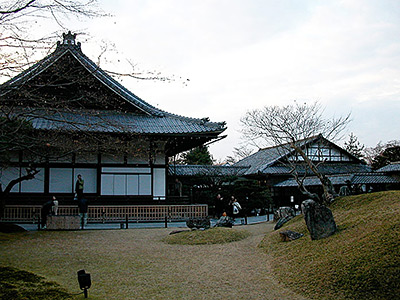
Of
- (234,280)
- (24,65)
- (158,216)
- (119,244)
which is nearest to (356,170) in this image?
(158,216)

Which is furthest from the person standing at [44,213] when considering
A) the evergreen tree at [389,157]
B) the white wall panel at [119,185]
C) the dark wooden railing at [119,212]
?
the evergreen tree at [389,157]

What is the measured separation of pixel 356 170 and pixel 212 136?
739 inches

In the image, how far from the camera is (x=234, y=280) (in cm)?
777

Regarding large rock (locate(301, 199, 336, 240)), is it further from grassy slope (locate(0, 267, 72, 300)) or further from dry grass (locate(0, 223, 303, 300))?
grassy slope (locate(0, 267, 72, 300))

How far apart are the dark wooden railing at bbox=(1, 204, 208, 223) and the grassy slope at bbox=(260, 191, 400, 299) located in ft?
32.2

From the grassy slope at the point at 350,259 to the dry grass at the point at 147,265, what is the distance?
427 mm

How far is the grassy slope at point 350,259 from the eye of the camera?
256 inches

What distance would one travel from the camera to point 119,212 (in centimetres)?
1950

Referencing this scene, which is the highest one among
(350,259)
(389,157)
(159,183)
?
(389,157)

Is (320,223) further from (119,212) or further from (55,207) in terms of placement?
(55,207)

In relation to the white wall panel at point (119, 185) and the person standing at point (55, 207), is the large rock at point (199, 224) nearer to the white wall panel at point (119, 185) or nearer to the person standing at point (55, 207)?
the person standing at point (55, 207)

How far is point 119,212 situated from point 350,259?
1401 centimetres

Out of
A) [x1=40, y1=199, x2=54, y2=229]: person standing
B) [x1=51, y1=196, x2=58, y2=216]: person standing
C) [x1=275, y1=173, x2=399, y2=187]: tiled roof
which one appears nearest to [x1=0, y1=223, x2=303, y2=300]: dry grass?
[x1=40, y1=199, x2=54, y2=229]: person standing

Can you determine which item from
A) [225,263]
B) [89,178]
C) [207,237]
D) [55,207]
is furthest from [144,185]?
[225,263]
